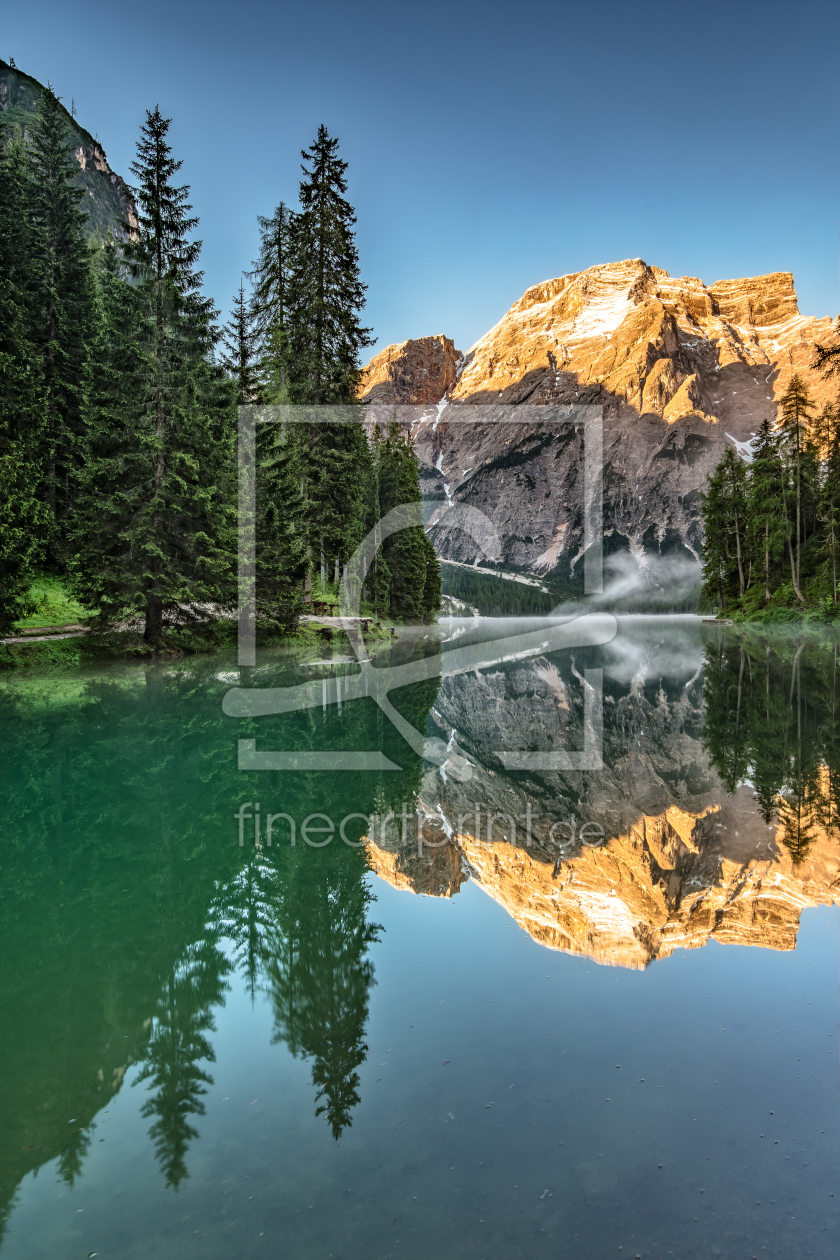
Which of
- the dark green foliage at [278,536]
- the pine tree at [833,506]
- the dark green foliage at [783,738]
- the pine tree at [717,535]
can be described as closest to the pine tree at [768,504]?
the pine tree at [833,506]

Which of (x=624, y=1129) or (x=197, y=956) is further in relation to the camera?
(x=197, y=956)

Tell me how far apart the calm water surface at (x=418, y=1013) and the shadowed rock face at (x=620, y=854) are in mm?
39

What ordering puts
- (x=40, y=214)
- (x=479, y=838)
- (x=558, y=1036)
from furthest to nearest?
(x=40, y=214)
(x=479, y=838)
(x=558, y=1036)

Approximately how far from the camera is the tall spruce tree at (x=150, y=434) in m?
22.9

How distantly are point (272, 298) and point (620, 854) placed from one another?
115 feet

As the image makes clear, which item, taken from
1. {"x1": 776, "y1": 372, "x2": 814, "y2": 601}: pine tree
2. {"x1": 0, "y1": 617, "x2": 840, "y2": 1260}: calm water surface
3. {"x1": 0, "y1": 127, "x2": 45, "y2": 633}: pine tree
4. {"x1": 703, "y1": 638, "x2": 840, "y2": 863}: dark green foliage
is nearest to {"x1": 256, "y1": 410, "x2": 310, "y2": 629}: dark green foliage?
{"x1": 0, "y1": 127, "x2": 45, "y2": 633}: pine tree

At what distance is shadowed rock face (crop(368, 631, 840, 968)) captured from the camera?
564 cm

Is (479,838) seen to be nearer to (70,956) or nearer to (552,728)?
(70,956)

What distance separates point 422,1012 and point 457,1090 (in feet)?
2.82

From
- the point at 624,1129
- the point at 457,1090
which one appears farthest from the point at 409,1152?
the point at 624,1129

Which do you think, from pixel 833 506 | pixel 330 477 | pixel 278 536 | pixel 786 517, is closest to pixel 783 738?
pixel 278 536

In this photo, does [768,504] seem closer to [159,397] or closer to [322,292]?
[322,292]

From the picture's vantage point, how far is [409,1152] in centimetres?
319

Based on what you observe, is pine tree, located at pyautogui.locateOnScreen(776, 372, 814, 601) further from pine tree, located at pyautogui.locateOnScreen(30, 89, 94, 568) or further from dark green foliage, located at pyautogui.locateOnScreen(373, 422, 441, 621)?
pine tree, located at pyautogui.locateOnScreen(30, 89, 94, 568)
